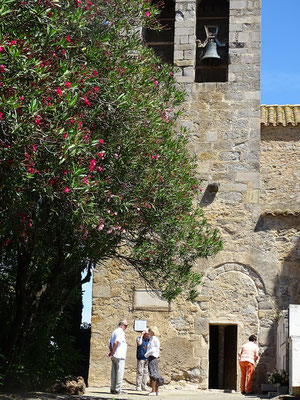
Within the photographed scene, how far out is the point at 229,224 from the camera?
14977 millimetres

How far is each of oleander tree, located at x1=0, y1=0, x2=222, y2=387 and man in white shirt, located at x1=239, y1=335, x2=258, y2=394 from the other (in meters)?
2.35

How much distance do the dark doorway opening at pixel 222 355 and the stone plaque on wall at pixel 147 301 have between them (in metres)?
5.48

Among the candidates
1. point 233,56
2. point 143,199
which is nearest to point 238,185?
point 233,56

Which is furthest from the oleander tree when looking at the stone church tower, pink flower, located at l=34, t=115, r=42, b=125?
the stone church tower

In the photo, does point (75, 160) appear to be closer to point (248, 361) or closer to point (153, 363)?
point (153, 363)

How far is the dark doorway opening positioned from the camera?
1991 centimetres

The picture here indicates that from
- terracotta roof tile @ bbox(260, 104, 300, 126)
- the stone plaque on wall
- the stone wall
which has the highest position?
terracotta roof tile @ bbox(260, 104, 300, 126)

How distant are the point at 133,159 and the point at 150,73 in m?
1.46

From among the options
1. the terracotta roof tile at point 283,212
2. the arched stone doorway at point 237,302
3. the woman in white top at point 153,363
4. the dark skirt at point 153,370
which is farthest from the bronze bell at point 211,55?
the dark skirt at point 153,370

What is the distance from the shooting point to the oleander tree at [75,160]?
774cm

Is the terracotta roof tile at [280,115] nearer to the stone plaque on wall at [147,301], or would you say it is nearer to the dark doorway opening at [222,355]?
the stone plaque on wall at [147,301]

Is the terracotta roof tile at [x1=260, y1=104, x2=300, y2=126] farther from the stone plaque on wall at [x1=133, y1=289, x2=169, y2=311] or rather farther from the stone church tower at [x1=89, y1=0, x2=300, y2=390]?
the stone plaque on wall at [x1=133, y1=289, x2=169, y2=311]

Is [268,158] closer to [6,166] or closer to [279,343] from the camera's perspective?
[279,343]

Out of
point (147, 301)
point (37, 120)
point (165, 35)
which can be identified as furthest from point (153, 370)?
point (165, 35)
